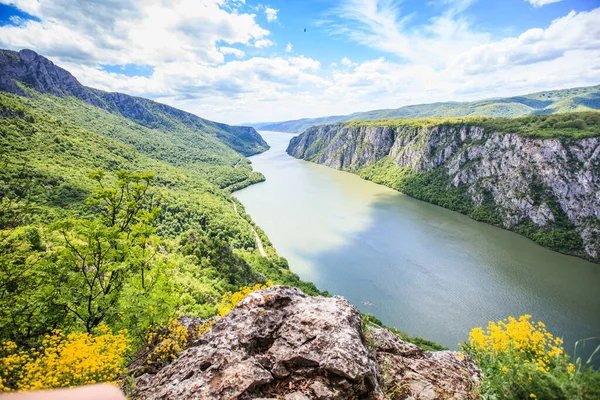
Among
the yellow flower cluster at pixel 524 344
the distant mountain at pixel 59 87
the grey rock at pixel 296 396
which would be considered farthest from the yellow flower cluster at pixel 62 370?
the distant mountain at pixel 59 87

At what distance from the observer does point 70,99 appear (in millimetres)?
132375

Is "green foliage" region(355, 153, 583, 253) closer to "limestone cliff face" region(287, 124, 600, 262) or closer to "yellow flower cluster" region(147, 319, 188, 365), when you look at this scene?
"limestone cliff face" region(287, 124, 600, 262)

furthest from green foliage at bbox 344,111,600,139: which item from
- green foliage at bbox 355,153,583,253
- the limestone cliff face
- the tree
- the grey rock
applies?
the tree

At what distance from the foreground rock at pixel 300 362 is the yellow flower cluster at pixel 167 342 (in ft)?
1.89

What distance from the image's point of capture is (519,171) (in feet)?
214

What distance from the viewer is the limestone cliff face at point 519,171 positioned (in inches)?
2093

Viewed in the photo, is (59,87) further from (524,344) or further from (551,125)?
(551,125)

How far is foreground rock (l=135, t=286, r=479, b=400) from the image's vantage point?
428cm

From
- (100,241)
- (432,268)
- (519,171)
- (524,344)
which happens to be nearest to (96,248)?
(100,241)

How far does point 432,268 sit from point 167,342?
40.2m

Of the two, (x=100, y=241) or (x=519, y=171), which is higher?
(x=100, y=241)

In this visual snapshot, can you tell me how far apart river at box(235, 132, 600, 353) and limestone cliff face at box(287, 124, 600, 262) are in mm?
7306

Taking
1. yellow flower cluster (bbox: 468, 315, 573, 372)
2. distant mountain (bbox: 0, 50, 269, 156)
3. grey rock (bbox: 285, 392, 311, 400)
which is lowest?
yellow flower cluster (bbox: 468, 315, 573, 372)

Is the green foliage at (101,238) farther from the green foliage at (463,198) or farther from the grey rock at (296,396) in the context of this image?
the green foliage at (463,198)
